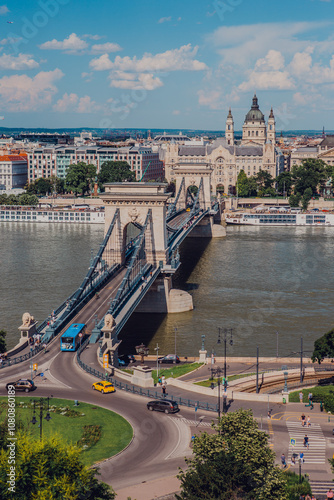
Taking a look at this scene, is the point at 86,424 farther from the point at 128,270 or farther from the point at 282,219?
the point at 282,219

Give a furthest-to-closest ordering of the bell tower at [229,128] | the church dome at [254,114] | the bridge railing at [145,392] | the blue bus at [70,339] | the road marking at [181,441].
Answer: the church dome at [254,114], the bell tower at [229,128], the blue bus at [70,339], the bridge railing at [145,392], the road marking at [181,441]

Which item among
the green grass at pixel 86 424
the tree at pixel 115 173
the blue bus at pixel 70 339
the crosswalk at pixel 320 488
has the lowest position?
the crosswalk at pixel 320 488

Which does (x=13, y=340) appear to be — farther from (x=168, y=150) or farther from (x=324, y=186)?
(x=168, y=150)

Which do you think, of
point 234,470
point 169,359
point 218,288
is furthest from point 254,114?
point 234,470

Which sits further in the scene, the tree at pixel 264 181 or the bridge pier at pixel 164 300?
the tree at pixel 264 181

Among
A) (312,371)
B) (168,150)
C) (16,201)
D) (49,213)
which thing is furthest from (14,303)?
(168,150)

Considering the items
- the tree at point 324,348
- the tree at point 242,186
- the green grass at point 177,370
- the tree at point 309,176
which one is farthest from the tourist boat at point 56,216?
the tree at point 324,348

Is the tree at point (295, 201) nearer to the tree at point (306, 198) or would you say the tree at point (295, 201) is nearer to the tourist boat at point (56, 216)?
the tree at point (306, 198)
